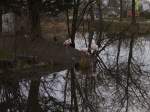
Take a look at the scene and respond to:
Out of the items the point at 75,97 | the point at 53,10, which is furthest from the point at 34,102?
the point at 53,10

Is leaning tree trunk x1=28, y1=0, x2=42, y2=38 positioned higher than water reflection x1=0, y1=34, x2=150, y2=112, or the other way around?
leaning tree trunk x1=28, y1=0, x2=42, y2=38

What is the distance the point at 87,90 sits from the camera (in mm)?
11562

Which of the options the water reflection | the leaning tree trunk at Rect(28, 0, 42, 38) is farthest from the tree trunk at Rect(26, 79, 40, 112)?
the leaning tree trunk at Rect(28, 0, 42, 38)

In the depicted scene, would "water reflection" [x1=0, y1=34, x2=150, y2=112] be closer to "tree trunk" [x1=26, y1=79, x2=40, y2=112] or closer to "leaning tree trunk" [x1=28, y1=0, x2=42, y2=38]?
"tree trunk" [x1=26, y1=79, x2=40, y2=112]

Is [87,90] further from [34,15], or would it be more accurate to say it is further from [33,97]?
[34,15]

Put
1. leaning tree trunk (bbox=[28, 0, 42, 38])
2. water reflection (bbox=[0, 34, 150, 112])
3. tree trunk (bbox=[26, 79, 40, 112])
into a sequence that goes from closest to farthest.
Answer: tree trunk (bbox=[26, 79, 40, 112]) < water reflection (bbox=[0, 34, 150, 112]) < leaning tree trunk (bbox=[28, 0, 42, 38])

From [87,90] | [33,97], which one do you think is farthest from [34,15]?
[33,97]

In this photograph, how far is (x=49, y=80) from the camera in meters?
12.9

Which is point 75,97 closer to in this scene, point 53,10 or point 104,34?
point 53,10

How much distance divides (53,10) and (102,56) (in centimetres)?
281

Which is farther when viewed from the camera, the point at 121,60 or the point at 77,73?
the point at 121,60

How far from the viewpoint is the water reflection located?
9.55m

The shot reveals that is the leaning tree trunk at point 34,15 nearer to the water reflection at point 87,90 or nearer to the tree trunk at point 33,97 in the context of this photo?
the water reflection at point 87,90

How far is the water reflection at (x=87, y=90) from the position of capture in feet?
31.3
